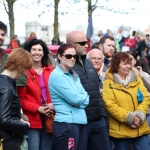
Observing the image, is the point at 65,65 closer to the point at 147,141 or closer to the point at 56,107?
the point at 56,107

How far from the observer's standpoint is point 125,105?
6348mm

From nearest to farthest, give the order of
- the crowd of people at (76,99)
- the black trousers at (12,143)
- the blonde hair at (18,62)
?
the black trousers at (12,143) → the blonde hair at (18,62) → the crowd of people at (76,99)

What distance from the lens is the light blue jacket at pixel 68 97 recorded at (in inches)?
214

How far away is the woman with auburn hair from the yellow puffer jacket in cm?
181

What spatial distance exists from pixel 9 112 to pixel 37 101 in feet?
5.34

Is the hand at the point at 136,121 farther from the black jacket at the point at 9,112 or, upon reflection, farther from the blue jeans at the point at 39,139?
the black jacket at the point at 9,112

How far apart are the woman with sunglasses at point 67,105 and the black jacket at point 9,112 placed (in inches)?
32.1

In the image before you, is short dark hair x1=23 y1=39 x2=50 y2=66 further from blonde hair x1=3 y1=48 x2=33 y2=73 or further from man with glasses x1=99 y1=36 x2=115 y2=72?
blonde hair x1=3 y1=48 x2=33 y2=73

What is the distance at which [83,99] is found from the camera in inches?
214

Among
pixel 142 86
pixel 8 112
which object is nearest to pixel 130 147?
pixel 142 86

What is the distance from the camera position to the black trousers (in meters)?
4.62

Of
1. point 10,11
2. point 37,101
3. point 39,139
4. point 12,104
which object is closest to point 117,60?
point 37,101

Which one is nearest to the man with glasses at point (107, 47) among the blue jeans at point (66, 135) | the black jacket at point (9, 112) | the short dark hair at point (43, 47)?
the short dark hair at point (43, 47)

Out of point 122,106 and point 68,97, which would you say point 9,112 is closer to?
point 68,97
